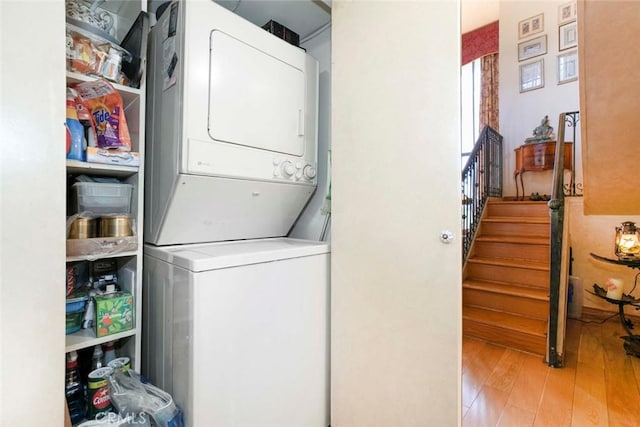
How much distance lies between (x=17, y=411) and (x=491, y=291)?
3072 millimetres

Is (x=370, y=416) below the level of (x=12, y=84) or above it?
below

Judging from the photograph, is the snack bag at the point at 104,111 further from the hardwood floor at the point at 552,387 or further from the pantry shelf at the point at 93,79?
the hardwood floor at the point at 552,387

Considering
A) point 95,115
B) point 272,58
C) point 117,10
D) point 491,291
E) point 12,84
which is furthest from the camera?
point 491,291

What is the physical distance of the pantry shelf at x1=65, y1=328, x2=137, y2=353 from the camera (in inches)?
42.1

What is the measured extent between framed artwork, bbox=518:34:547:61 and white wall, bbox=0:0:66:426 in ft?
17.0

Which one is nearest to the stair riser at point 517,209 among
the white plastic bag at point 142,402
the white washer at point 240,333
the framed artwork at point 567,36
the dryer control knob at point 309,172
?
the framed artwork at point 567,36

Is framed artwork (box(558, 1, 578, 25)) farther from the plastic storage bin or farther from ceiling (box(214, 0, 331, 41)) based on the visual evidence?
the plastic storage bin

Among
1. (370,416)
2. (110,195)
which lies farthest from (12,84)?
(370,416)

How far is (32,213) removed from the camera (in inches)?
29.9

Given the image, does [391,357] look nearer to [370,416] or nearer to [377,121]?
[370,416]

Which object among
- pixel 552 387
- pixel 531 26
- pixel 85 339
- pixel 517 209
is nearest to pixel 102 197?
pixel 85 339

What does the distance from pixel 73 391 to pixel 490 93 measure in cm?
553

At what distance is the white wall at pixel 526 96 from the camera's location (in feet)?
12.3

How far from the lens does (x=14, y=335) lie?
0.73 meters
